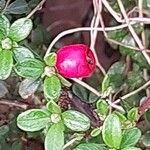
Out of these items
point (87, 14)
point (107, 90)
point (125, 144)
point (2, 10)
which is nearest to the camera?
point (125, 144)

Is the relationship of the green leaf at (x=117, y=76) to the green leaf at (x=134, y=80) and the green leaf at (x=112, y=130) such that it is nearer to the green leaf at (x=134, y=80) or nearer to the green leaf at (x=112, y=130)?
the green leaf at (x=134, y=80)

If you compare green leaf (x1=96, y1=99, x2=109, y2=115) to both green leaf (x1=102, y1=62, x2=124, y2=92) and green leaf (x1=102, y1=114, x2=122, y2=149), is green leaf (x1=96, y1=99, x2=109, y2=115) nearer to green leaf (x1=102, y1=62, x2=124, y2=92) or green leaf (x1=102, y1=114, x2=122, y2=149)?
Result: green leaf (x1=102, y1=114, x2=122, y2=149)

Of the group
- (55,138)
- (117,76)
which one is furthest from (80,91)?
(55,138)

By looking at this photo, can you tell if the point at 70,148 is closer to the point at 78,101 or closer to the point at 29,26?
the point at 78,101

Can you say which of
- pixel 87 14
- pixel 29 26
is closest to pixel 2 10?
pixel 29 26

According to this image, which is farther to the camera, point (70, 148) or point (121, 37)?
point (121, 37)
